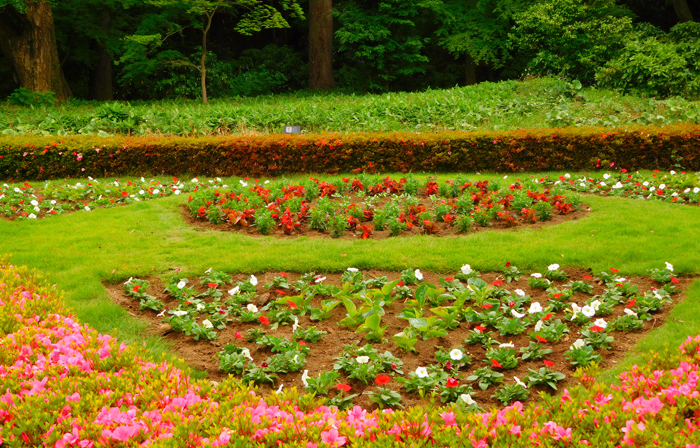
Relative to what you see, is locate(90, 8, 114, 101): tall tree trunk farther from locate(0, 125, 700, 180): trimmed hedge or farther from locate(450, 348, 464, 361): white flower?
locate(450, 348, 464, 361): white flower

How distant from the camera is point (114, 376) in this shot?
2551 millimetres

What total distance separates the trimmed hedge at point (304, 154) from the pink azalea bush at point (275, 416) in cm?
689

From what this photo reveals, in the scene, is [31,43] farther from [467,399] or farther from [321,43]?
[467,399]

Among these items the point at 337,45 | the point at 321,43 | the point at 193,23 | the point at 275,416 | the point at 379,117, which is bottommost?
the point at 275,416

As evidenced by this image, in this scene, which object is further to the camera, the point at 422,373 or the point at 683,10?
the point at 683,10

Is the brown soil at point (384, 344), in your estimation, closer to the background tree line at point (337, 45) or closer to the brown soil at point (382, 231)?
the brown soil at point (382, 231)

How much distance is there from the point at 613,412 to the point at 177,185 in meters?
7.45

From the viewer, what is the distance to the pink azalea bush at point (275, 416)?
2.05m

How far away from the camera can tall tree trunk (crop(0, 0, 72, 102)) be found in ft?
51.6

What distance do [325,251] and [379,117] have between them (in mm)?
7935

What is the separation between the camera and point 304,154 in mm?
9477

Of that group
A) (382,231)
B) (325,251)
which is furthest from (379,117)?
(325,251)

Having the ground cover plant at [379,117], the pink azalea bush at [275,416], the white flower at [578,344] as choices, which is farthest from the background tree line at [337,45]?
the pink azalea bush at [275,416]

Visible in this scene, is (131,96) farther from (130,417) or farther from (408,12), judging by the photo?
(130,417)
